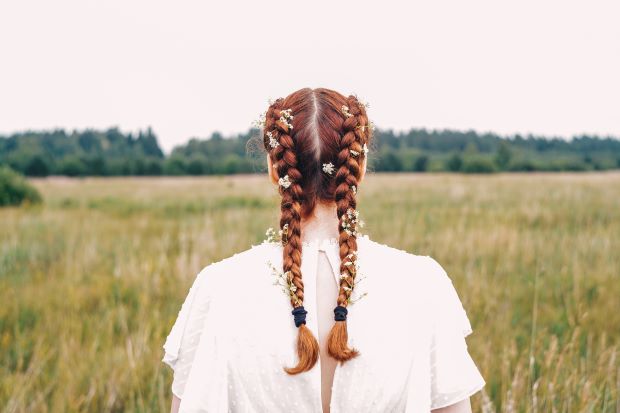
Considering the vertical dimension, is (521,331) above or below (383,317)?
below

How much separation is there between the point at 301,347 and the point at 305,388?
131mm

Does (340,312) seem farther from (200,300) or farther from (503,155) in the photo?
(503,155)

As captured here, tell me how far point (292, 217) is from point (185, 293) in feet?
10.9

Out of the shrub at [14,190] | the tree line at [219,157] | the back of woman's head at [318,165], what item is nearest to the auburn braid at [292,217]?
the back of woman's head at [318,165]

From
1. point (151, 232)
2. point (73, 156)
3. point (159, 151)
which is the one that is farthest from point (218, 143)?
point (151, 232)

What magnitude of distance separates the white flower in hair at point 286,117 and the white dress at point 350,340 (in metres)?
0.31

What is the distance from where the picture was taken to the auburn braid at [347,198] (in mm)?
1419

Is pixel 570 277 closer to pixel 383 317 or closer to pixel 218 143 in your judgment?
pixel 383 317

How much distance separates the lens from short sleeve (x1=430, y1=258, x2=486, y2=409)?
1.55 m

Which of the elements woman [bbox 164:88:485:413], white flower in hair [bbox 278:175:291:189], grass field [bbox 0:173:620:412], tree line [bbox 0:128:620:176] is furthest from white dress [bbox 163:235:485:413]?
tree line [bbox 0:128:620:176]

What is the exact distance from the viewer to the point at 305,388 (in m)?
1.46

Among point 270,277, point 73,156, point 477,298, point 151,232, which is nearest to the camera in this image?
point 270,277

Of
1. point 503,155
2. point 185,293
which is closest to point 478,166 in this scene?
point 503,155

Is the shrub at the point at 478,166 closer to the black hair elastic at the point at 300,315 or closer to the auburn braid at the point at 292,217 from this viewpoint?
the auburn braid at the point at 292,217
